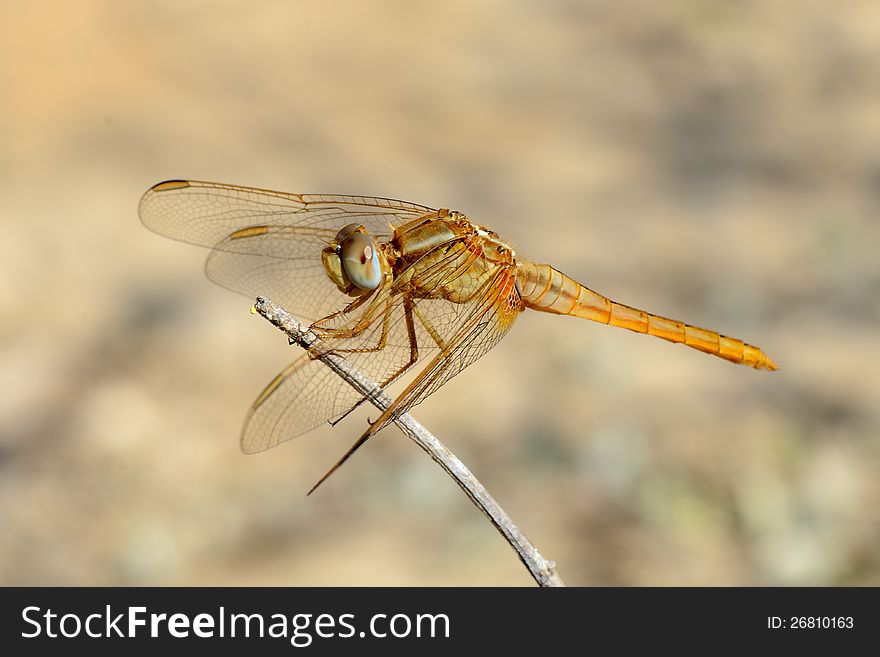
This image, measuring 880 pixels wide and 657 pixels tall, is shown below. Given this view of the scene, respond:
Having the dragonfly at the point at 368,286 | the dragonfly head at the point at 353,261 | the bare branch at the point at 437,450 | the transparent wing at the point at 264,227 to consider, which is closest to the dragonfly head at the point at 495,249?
the dragonfly at the point at 368,286

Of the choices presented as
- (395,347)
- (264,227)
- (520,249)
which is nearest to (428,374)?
(395,347)

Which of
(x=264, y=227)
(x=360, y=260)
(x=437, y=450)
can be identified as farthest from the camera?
(x=264, y=227)

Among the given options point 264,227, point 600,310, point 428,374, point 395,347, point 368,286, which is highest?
point 264,227

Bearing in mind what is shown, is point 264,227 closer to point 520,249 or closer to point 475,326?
point 475,326

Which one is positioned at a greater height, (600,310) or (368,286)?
(600,310)

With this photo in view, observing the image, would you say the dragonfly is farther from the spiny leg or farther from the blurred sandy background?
the blurred sandy background

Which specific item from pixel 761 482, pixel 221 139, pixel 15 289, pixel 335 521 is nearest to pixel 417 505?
pixel 335 521
